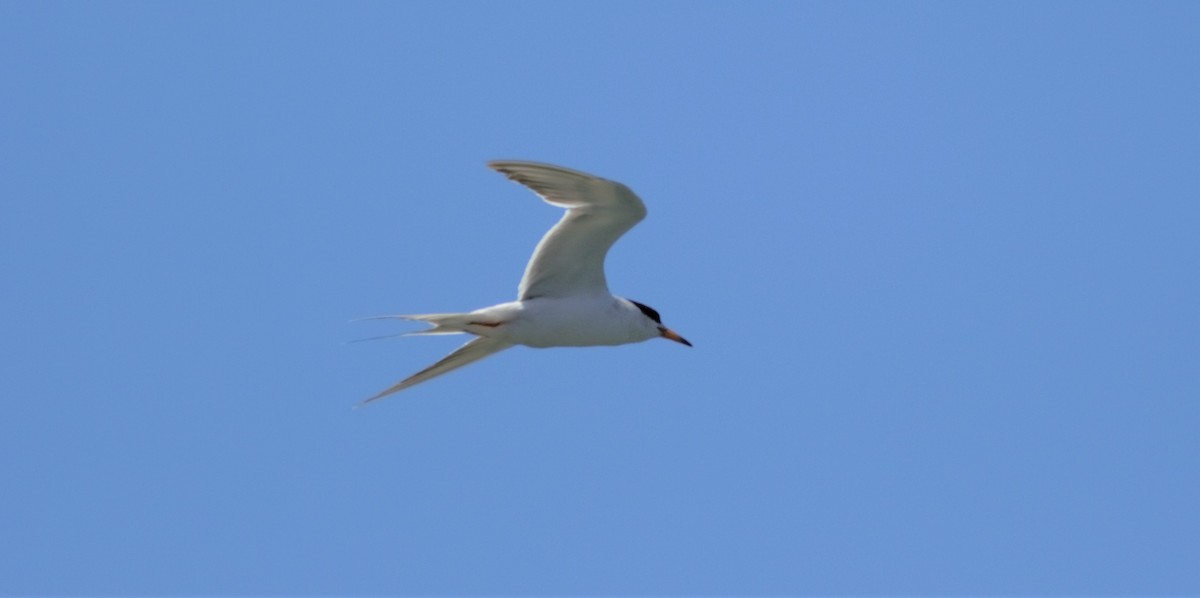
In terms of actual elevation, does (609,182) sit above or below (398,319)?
above

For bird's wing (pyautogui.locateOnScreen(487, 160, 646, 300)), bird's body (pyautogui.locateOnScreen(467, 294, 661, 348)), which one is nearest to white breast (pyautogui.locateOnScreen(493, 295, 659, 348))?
bird's body (pyautogui.locateOnScreen(467, 294, 661, 348))

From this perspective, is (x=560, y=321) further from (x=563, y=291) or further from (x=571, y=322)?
(x=563, y=291)

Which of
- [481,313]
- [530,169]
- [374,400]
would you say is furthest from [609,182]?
[374,400]

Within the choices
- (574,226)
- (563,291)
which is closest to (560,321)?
(563,291)

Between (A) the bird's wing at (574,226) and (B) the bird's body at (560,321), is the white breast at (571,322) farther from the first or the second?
(A) the bird's wing at (574,226)

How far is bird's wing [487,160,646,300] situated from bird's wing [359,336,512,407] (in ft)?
1.46

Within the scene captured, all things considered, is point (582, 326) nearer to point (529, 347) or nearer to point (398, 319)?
point (529, 347)

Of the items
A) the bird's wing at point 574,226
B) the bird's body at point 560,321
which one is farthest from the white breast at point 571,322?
the bird's wing at point 574,226

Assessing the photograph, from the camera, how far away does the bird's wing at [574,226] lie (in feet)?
42.5

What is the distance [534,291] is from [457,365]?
84 cm

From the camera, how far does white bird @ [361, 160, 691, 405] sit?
42.8ft

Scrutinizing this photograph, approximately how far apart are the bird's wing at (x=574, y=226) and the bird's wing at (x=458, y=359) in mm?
446

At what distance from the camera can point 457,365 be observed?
14133 mm

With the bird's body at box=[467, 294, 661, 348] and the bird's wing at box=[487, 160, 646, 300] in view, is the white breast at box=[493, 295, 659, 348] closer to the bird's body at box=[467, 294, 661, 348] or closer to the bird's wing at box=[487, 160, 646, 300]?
the bird's body at box=[467, 294, 661, 348]
